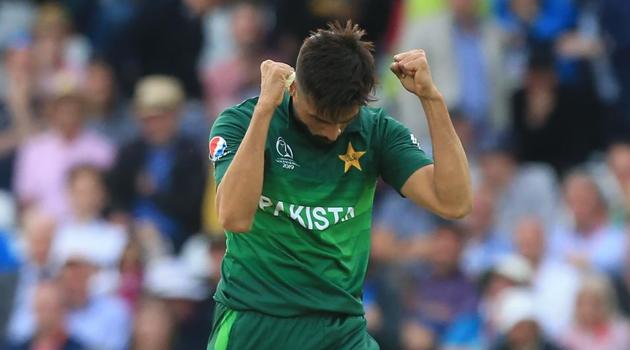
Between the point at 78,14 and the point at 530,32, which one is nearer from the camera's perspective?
the point at 530,32

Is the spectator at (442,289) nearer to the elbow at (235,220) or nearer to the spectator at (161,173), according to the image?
the spectator at (161,173)

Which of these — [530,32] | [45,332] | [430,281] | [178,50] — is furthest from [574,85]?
[45,332]

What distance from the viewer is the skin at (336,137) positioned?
5770 mm

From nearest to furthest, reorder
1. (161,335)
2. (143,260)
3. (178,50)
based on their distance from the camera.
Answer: (161,335)
(143,260)
(178,50)

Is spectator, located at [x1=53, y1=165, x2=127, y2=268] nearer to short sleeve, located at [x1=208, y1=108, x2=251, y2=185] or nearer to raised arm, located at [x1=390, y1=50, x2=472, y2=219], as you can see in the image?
short sleeve, located at [x1=208, y1=108, x2=251, y2=185]

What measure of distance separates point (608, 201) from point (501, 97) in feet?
5.62

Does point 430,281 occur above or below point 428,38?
below

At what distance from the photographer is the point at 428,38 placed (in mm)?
13117

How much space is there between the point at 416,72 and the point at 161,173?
24.6ft

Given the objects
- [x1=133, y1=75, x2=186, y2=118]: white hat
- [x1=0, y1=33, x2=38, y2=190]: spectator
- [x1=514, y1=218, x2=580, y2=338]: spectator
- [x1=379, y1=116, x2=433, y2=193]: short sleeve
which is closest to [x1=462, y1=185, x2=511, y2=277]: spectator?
[x1=514, y1=218, x2=580, y2=338]: spectator

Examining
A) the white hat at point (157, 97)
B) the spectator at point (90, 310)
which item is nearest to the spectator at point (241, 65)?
the white hat at point (157, 97)

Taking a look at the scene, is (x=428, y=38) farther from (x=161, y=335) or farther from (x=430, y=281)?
(x=161, y=335)

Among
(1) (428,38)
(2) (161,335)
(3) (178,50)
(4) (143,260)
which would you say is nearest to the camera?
(2) (161,335)

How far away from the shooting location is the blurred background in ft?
38.0
